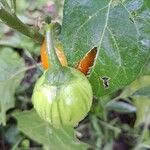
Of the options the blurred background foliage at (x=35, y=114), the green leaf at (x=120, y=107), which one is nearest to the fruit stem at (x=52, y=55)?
the blurred background foliage at (x=35, y=114)

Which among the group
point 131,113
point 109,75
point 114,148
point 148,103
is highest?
point 109,75

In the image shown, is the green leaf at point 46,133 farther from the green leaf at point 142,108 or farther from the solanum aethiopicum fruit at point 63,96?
the solanum aethiopicum fruit at point 63,96

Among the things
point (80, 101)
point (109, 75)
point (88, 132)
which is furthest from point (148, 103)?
point (80, 101)

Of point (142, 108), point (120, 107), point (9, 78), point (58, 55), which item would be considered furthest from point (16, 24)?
point (120, 107)

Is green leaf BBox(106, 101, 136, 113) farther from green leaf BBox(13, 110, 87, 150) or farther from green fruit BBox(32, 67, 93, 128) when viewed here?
green fruit BBox(32, 67, 93, 128)

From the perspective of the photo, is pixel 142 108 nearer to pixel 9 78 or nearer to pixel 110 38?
pixel 9 78

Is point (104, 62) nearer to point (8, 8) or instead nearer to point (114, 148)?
point (8, 8)

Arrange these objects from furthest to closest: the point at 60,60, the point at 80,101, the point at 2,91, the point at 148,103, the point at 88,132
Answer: the point at 88,132
the point at 148,103
the point at 2,91
the point at 60,60
the point at 80,101
